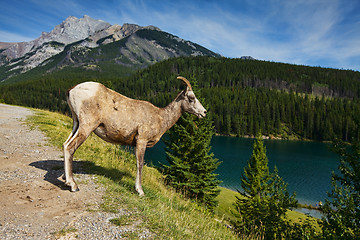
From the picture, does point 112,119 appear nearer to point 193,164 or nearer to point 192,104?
point 192,104

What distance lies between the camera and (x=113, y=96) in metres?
6.70

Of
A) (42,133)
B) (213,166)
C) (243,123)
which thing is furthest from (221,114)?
(42,133)

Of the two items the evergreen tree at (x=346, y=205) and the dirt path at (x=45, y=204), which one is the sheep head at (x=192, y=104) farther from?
the evergreen tree at (x=346, y=205)

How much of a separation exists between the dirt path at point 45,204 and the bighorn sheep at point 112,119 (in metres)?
0.67

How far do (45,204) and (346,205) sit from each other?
987cm

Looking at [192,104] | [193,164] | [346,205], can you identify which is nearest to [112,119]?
[192,104]

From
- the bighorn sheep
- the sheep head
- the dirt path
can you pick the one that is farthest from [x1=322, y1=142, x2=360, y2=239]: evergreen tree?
the dirt path

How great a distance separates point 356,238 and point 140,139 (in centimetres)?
811

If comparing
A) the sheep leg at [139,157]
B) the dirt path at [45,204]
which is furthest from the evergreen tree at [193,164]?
the dirt path at [45,204]

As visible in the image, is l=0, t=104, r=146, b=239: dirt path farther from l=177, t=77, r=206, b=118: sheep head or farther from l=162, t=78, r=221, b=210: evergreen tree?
l=162, t=78, r=221, b=210: evergreen tree

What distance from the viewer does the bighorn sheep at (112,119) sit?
6.05 metres

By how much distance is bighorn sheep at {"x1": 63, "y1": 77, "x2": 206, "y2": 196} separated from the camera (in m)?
6.05

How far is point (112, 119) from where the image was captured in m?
6.46

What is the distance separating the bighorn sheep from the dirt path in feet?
2.20
